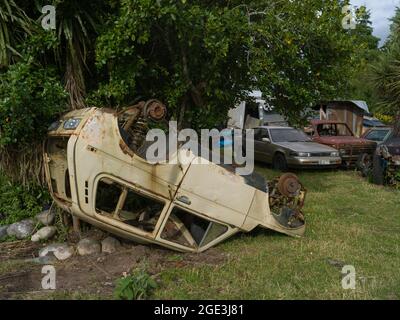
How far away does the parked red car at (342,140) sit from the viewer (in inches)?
575

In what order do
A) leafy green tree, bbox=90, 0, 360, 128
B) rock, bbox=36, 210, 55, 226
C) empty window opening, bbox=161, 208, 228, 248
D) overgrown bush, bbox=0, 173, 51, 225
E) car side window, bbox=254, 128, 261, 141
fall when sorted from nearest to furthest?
empty window opening, bbox=161, 208, 228, 248
leafy green tree, bbox=90, 0, 360, 128
rock, bbox=36, 210, 55, 226
overgrown bush, bbox=0, 173, 51, 225
car side window, bbox=254, 128, 261, 141

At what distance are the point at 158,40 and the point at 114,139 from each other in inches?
109

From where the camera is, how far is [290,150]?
13922mm

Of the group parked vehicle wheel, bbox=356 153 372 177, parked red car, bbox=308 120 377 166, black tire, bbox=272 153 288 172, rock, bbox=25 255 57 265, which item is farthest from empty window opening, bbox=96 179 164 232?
parked red car, bbox=308 120 377 166

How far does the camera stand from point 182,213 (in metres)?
6.20

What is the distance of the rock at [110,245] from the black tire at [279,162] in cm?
866

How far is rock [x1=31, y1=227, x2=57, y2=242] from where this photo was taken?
271 inches

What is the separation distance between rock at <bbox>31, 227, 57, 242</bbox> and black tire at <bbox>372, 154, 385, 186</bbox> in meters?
7.86

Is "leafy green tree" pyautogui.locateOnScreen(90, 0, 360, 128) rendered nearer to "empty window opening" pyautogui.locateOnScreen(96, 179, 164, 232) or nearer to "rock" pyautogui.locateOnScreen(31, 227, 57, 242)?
"empty window opening" pyautogui.locateOnScreen(96, 179, 164, 232)

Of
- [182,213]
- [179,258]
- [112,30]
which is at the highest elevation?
[112,30]

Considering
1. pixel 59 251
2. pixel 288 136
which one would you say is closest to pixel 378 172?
pixel 288 136

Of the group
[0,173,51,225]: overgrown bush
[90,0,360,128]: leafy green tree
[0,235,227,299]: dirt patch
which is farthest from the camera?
[0,173,51,225]: overgrown bush
